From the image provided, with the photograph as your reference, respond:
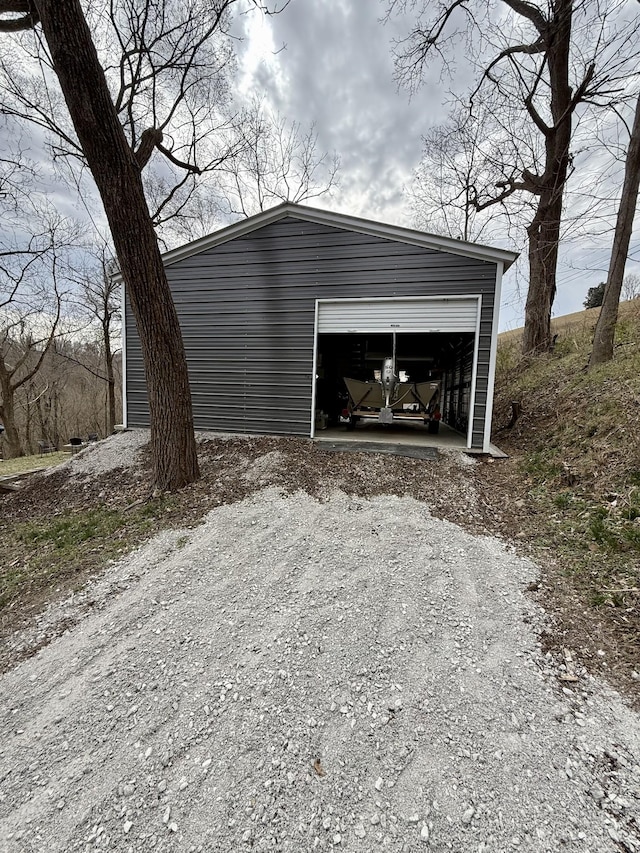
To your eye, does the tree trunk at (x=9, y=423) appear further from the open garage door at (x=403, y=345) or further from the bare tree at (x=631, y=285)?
the bare tree at (x=631, y=285)

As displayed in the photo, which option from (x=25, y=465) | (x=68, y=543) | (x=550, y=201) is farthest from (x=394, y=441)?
(x=25, y=465)

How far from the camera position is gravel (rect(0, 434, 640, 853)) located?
46.9 inches

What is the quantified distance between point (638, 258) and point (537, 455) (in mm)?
4878

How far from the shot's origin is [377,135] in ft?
29.7

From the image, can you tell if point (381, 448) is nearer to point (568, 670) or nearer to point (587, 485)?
point (587, 485)

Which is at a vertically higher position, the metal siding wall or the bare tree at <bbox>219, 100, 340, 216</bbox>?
the bare tree at <bbox>219, 100, 340, 216</bbox>

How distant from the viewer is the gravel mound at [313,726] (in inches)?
46.9

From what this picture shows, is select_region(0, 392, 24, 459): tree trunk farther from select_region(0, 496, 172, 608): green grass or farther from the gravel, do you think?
the gravel

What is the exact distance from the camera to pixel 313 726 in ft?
5.00

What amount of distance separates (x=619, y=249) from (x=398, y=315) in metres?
3.81

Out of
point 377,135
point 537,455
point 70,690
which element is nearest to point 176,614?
point 70,690

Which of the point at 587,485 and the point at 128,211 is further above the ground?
the point at 128,211

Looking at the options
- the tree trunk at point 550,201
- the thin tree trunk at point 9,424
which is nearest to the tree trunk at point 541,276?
the tree trunk at point 550,201

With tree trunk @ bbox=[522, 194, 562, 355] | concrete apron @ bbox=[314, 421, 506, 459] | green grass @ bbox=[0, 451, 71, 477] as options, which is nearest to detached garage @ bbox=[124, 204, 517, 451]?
concrete apron @ bbox=[314, 421, 506, 459]
